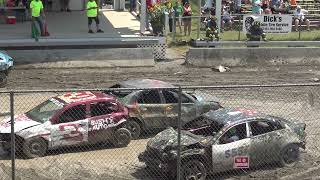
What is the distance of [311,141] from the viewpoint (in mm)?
14828

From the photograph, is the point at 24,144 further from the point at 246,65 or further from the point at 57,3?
the point at 57,3

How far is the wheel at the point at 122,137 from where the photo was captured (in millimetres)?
14688

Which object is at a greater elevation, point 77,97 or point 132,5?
point 132,5

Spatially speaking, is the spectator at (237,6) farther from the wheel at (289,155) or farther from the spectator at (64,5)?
the wheel at (289,155)

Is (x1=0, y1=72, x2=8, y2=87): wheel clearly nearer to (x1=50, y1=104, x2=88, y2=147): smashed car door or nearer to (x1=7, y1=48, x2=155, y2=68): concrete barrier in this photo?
(x1=7, y1=48, x2=155, y2=68): concrete barrier

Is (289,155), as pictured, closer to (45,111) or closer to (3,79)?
(45,111)

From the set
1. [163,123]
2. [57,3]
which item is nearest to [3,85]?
[163,123]

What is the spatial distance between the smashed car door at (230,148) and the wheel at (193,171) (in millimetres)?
399

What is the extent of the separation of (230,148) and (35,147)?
4476 mm

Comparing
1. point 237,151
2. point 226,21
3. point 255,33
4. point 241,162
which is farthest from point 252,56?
point 237,151

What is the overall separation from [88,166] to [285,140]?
432 centimetres

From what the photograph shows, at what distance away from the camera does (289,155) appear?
42.9ft

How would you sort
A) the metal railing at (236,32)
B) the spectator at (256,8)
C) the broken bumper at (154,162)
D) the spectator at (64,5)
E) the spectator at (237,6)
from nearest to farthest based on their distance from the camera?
the broken bumper at (154,162) < the metal railing at (236,32) < the spectator at (256,8) < the spectator at (237,6) < the spectator at (64,5)

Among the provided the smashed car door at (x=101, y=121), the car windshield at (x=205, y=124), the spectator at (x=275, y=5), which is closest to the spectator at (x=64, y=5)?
the spectator at (x=275, y=5)
